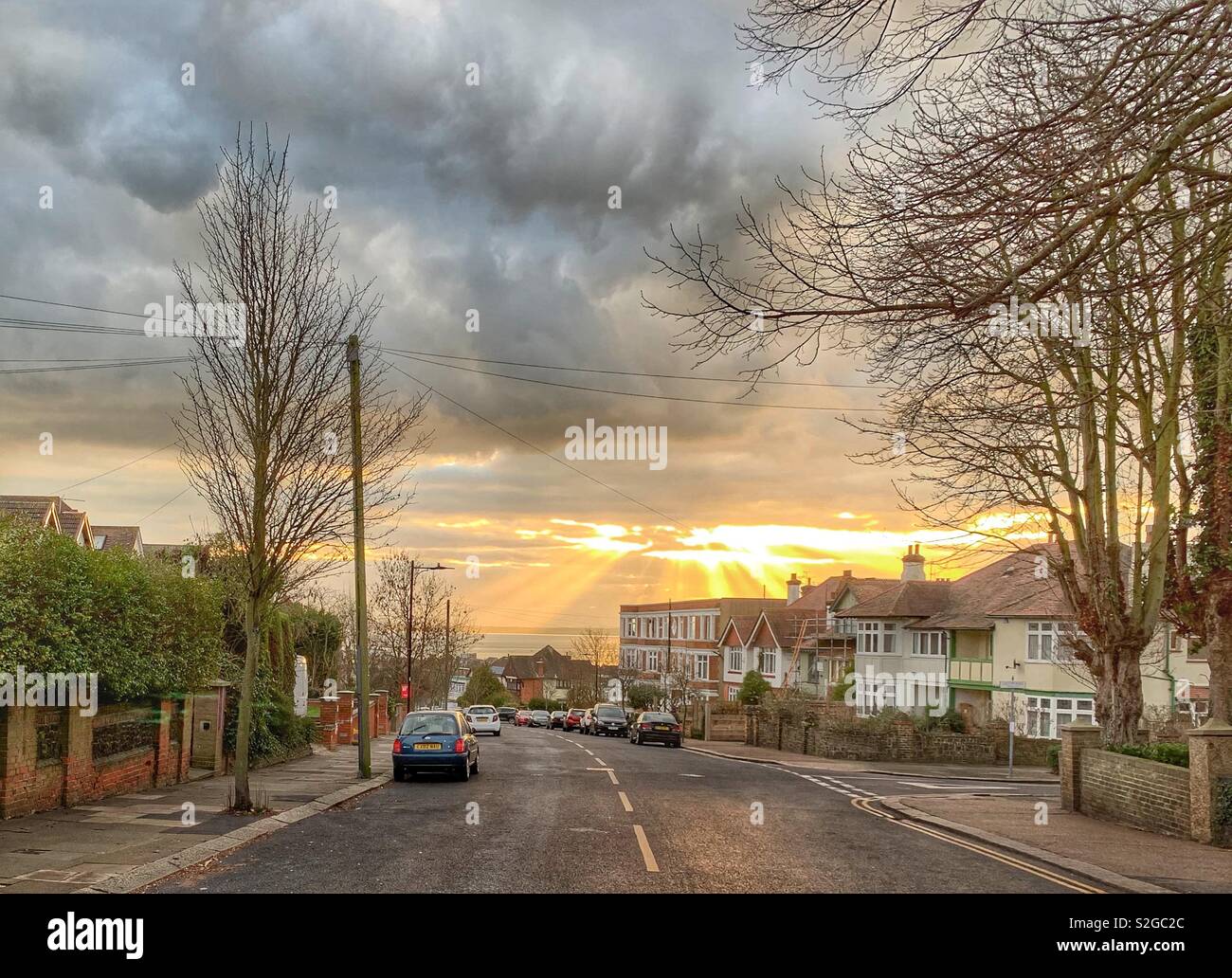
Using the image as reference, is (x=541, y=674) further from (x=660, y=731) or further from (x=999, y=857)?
(x=999, y=857)

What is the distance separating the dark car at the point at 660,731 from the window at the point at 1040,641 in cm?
1607

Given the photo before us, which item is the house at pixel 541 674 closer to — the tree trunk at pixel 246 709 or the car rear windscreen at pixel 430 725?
the car rear windscreen at pixel 430 725

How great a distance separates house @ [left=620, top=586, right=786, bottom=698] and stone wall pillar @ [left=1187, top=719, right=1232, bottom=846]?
60.9 meters

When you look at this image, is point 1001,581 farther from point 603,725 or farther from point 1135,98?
point 1135,98

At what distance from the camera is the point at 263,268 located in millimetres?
16297

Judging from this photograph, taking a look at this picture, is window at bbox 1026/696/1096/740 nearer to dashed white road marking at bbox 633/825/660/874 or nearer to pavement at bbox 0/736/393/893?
pavement at bbox 0/736/393/893

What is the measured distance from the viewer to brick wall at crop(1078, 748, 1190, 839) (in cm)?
1563

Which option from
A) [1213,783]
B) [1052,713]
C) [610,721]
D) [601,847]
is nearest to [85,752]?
[601,847]

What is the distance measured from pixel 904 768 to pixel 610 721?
70.4 ft

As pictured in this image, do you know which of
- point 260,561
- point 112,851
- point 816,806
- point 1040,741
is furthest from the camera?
point 1040,741

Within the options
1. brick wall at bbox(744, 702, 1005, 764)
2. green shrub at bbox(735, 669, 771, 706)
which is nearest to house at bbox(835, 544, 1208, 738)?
brick wall at bbox(744, 702, 1005, 764)

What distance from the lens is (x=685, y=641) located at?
104438 mm
